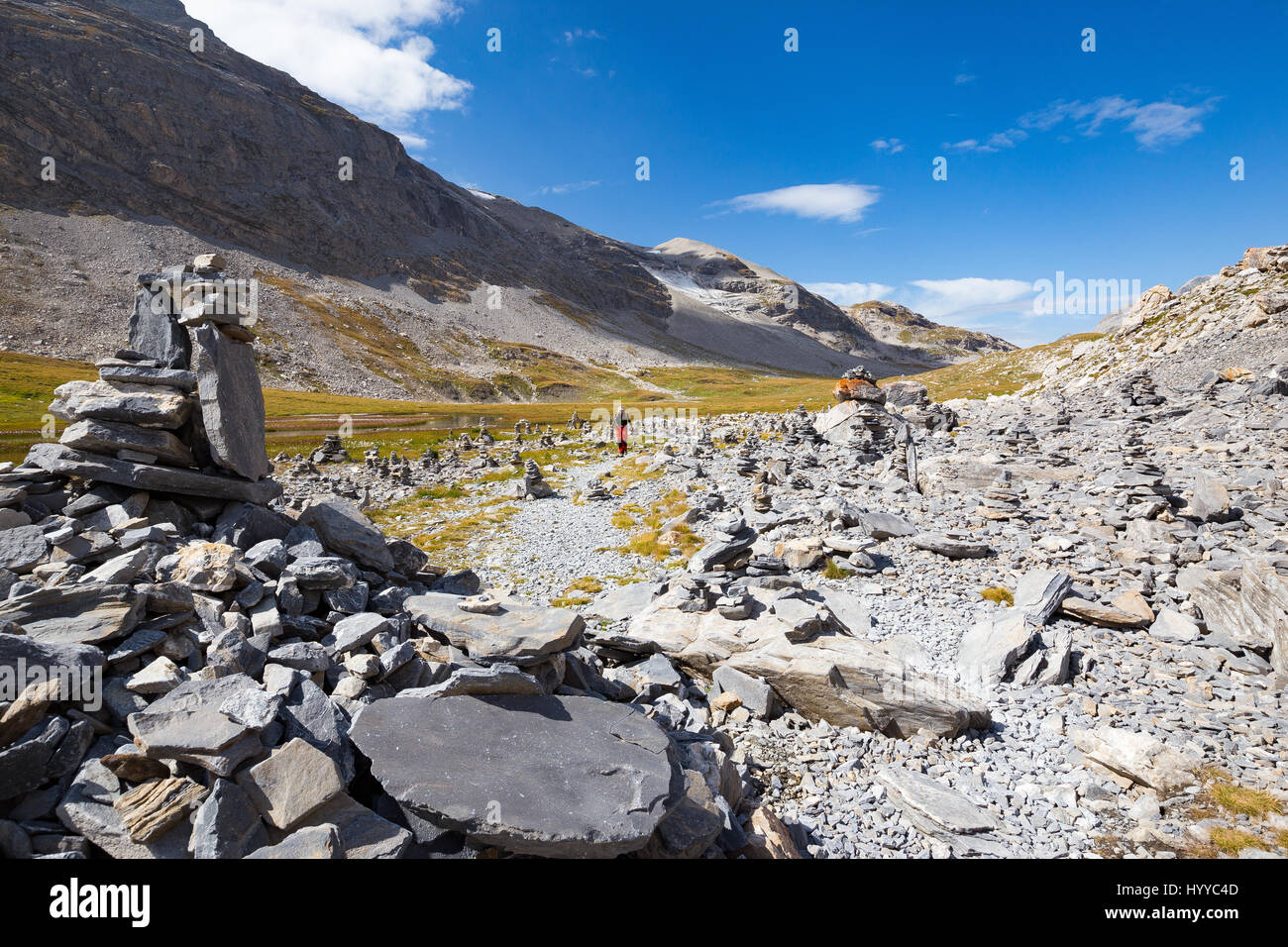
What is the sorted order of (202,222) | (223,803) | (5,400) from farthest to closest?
(202,222) → (5,400) → (223,803)

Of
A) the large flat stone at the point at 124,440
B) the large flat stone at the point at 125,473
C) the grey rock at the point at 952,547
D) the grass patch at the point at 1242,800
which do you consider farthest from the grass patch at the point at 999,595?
the large flat stone at the point at 124,440

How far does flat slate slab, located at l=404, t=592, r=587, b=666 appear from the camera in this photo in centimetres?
918

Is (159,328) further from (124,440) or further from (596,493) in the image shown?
(596,493)

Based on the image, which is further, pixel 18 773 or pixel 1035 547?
pixel 1035 547

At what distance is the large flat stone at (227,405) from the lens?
1366 cm

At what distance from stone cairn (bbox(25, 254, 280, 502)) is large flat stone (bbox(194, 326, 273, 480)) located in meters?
0.02

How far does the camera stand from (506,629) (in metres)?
9.60

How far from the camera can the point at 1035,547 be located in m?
16.7

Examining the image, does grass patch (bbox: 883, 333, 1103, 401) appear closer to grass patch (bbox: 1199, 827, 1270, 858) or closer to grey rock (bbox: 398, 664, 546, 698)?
grass patch (bbox: 1199, 827, 1270, 858)

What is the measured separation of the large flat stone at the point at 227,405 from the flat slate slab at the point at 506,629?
7.02 meters
